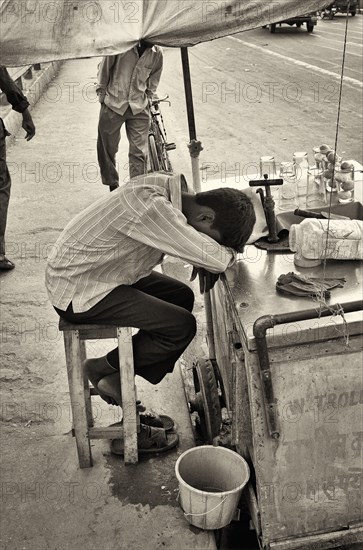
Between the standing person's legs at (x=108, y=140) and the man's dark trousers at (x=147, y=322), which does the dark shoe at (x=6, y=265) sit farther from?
the man's dark trousers at (x=147, y=322)

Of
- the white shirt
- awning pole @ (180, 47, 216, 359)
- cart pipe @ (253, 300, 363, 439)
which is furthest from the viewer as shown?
the white shirt

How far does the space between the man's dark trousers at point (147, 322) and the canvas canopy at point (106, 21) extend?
1036 millimetres

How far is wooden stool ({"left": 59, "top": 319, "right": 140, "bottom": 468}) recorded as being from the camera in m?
3.08

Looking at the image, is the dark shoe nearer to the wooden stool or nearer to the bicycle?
the bicycle

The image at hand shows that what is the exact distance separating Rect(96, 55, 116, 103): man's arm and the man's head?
378 centimetres

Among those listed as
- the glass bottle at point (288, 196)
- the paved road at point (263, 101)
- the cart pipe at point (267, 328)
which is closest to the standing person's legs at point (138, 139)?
the paved road at point (263, 101)

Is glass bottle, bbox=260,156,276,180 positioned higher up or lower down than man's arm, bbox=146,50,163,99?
higher up

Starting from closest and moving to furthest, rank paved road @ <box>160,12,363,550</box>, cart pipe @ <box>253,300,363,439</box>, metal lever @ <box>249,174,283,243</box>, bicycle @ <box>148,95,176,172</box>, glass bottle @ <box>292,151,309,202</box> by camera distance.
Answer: cart pipe @ <box>253,300,363,439</box>, metal lever @ <box>249,174,283,243</box>, glass bottle @ <box>292,151,309,202</box>, bicycle @ <box>148,95,176,172</box>, paved road @ <box>160,12,363,550</box>

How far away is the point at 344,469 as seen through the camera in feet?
8.91

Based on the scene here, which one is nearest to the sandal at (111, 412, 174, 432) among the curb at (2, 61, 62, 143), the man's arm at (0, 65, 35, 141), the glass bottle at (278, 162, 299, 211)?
the glass bottle at (278, 162, 299, 211)

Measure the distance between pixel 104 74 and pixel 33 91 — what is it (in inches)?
264

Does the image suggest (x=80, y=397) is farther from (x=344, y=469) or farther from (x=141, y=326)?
(x=344, y=469)

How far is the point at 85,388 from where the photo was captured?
132 inches

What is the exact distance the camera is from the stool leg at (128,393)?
309cm
